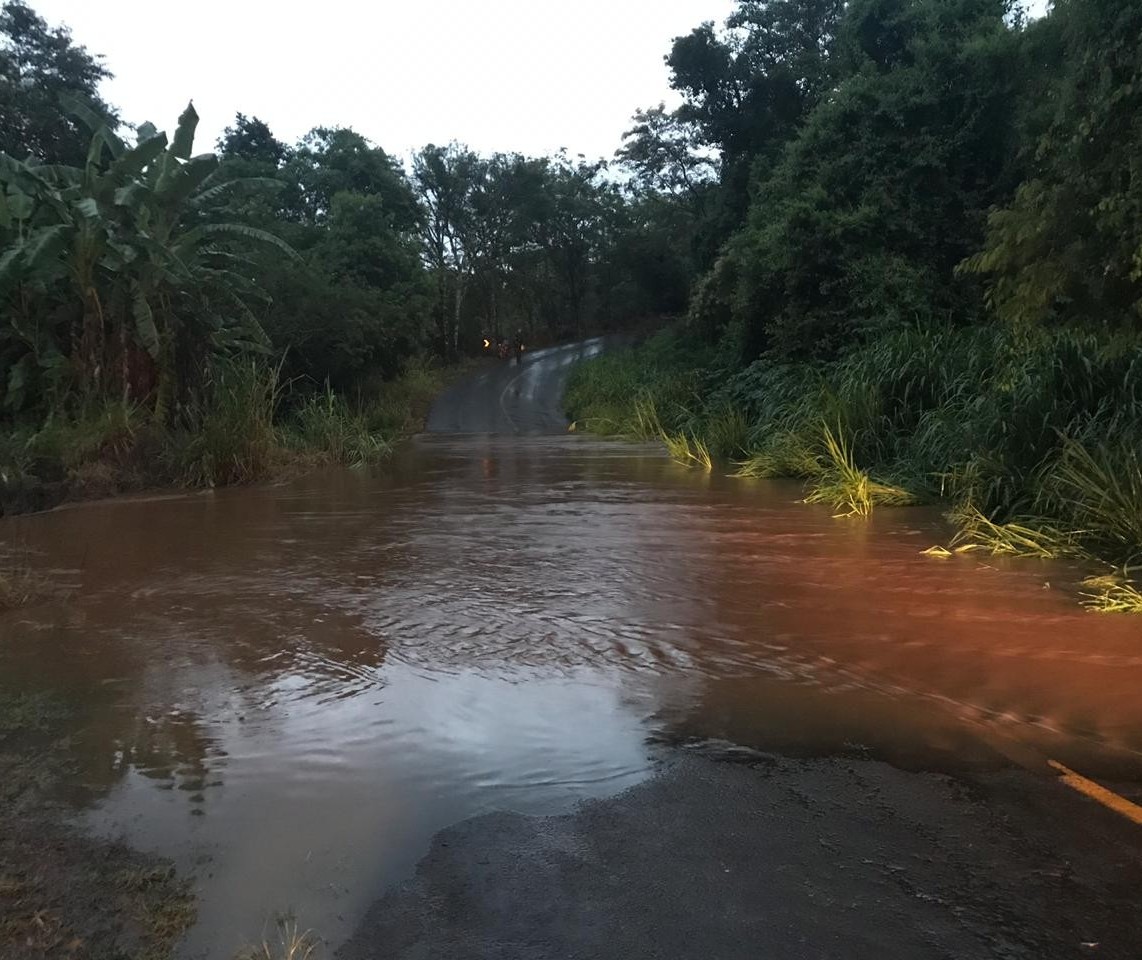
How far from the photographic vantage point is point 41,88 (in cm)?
2530

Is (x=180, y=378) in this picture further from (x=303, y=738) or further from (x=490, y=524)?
(x=303, y=738)

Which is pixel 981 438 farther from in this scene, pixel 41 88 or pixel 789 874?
pixel 41 88

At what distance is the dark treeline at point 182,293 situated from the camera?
13938mm

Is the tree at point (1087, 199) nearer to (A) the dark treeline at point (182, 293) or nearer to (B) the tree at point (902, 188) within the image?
(B) the tree at point (902, 188)

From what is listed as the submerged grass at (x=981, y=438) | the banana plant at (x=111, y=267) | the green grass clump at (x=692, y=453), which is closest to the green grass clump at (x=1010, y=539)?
the submerged grass at (x=981, y=438)

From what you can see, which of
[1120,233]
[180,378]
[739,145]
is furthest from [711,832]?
[739,145]

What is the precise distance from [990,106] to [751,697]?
18.4 metres

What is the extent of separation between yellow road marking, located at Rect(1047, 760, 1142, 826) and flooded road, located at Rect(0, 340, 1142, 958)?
0.32 feet

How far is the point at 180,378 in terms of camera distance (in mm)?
15109

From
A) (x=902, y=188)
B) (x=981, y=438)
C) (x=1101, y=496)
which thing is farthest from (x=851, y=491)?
(x=902, y=188)

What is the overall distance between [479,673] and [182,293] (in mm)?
12158

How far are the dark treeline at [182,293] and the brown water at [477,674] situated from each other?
4.67 m

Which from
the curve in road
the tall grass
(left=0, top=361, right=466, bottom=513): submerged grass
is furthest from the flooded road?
the curve in road

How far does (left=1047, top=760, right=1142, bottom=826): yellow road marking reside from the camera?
3.49 meters
